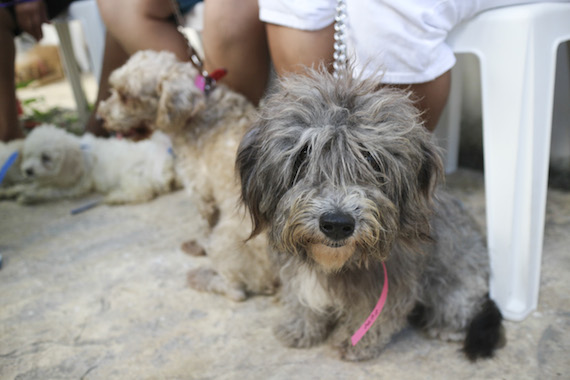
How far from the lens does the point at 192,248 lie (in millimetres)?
3209

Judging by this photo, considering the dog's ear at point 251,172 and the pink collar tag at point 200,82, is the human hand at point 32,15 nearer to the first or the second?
the pink collar tag at point 200,82

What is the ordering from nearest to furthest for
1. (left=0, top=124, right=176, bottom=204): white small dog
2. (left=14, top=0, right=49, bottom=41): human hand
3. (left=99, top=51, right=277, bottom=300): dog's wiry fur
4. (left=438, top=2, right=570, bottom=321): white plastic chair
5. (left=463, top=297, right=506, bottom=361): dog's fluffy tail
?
(left=438, top=2, right=570, bottom=321): white plastic chair
(left=463, top=297, right=506, bottom=361): dog's fluffy tail
(left=99, top=51, right=277, bottom=300): dog's wiry fur
(left=0, top=124, right=176, bottom=204): white small dog
(left=14, top=0, right=49, bottom=41): human hand

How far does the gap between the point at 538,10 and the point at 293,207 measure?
54.0 inches

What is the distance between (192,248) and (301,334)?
1204 mm

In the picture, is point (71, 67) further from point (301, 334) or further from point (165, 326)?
point (301, 334)

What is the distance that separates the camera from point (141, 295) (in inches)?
109

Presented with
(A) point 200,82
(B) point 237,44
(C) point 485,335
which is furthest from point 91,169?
(C) point 485,335

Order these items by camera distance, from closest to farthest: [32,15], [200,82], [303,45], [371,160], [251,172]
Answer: [371,160], [251,172], [303,45], [200,82], [32,15]

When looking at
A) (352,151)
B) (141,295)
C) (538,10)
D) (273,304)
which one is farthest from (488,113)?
(141,295)

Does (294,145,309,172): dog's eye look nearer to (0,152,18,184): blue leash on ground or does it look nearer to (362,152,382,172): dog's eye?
(362,152,382,172): dog's eye

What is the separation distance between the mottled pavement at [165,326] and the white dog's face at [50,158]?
80cm

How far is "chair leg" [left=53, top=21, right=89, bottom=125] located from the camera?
5.43 m

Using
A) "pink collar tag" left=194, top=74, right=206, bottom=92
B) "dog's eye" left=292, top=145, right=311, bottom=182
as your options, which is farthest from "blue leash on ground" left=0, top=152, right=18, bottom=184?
"dog's eye" left=292, top=145, right=311, bottom=182

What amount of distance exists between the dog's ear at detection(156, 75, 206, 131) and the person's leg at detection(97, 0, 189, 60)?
0.73 metres
